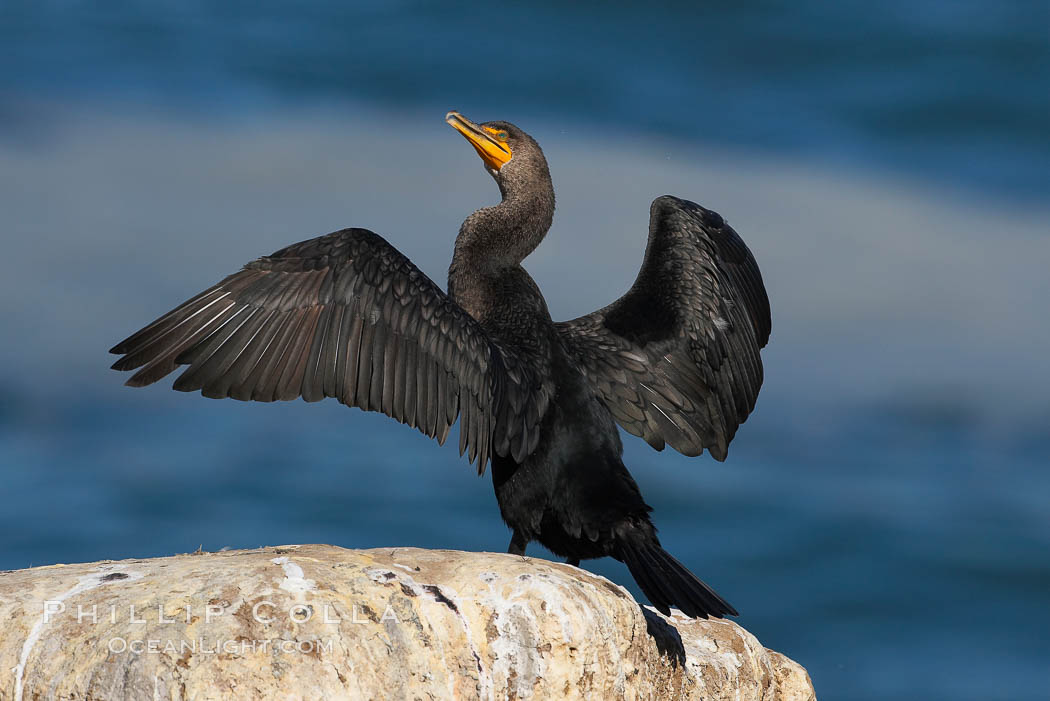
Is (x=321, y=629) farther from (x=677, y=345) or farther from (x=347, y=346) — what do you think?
(x=677, y=345)

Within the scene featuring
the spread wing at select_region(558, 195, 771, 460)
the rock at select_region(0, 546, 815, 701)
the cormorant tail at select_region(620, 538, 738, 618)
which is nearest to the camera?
the rock at select_region(0, 546, 815, 701)

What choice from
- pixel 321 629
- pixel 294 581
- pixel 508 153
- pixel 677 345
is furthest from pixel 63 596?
pixel 508 153

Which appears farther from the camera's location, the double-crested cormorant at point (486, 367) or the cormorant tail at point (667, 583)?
the double-crested cormorant at point (486, 367)

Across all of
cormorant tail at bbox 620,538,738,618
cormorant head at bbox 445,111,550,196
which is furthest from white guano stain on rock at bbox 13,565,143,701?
cormorant head at bbox 445,111,550,196

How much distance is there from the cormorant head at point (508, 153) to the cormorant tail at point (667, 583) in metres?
2.78

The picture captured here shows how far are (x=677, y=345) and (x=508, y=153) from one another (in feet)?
5.54

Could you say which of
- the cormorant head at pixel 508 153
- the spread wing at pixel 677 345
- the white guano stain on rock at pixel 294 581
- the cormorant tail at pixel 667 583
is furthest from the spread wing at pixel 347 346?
the cormorant head at pixel 508 153

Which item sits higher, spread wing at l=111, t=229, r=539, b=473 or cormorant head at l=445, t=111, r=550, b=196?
cormorant head at l=445, t=111, r=550, b=196

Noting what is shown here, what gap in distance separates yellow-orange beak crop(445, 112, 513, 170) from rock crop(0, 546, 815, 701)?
341 cm

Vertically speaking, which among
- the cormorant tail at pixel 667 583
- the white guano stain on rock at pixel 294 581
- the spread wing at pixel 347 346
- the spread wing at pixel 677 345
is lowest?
the white guano stain on rock at pixel 294 581

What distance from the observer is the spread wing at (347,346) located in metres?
6.24

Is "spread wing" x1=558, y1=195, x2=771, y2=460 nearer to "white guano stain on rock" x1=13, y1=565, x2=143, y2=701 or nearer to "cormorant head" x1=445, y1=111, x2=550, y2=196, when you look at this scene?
"cormorant head" x1=445, y1=111, x2=550, y2=196

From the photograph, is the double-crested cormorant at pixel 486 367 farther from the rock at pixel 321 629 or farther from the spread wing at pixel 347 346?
the rock at pixel 321 629

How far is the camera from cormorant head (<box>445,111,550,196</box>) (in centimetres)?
820
